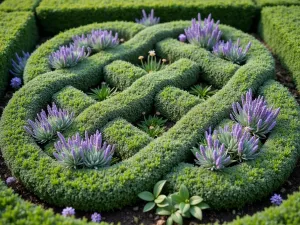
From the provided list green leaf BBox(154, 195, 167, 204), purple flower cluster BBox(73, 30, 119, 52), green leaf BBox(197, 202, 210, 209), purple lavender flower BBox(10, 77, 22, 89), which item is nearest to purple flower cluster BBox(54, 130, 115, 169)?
green leaf BBox(154, 195, 167, 204)

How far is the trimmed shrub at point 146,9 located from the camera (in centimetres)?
817

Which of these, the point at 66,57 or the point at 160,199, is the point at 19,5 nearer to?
the point at 66,57

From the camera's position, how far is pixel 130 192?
4.68 metres


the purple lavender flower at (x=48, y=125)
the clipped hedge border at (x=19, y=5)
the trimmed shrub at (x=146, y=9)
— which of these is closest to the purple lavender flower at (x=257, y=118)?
the purple lavender flower at (x=48, y=125)

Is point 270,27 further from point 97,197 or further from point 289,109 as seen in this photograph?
point 97,197

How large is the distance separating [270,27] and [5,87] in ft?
16.4

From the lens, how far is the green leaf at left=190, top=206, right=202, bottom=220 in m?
4.45

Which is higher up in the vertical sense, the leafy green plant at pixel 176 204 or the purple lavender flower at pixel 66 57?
the purple lavender flower at pixel 66 57

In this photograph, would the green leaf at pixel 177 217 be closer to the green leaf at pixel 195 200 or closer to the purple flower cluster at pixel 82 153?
the green leaf at pixel 195 200

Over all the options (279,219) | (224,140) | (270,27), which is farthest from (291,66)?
(279,219)

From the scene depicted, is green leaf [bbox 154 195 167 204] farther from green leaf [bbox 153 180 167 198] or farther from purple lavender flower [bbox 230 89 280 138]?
purple lavender flower [bbox 230 89 280 138]

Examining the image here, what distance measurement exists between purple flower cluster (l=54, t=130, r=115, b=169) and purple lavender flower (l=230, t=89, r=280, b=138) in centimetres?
186

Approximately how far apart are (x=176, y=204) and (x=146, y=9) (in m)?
4.83

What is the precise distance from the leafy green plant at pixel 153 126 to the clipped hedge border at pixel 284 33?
97.2 inches
